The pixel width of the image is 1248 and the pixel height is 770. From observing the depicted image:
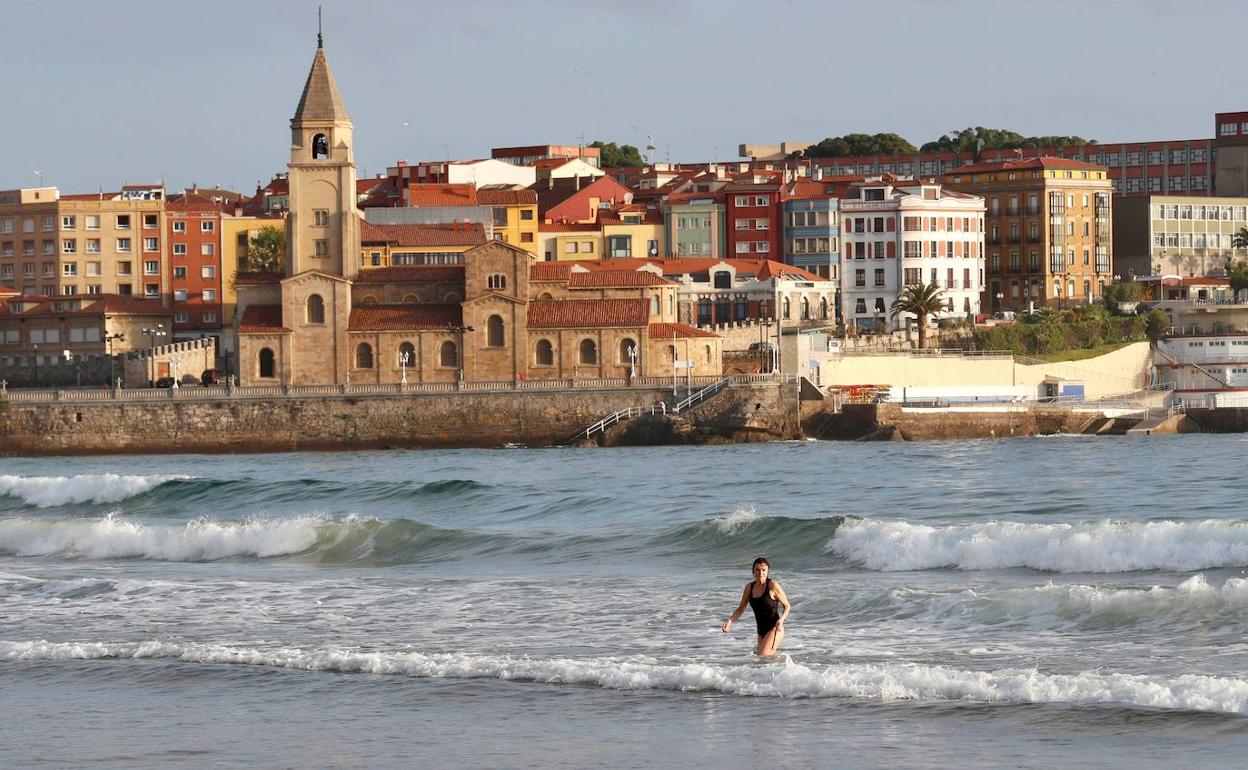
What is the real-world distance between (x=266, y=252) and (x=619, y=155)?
5053 centimetres


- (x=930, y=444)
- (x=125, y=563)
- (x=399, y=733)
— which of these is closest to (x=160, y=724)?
(x=399, y=733)

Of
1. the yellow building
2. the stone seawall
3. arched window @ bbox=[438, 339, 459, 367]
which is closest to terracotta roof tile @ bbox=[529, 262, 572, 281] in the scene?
arched window @ bbox=[438, 339, 459, 367]

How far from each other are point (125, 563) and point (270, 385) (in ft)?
123

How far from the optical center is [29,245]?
9956 cm

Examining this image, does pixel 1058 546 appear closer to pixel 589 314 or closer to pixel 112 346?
pixel 589 314

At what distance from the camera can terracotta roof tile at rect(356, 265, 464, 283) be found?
7631 centimetres

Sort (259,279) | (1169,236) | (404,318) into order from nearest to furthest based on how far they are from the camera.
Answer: (404,318) < (259,279) < (1169,236)

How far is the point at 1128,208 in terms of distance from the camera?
110875mm

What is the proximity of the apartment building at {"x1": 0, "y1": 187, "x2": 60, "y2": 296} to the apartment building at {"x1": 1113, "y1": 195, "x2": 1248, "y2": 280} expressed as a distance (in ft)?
171

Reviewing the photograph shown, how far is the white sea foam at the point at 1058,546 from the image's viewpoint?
96.7 ft

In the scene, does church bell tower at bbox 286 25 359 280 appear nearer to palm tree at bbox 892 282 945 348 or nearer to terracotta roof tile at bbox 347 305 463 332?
terracotta roof tile at bbox 347 305 463 332

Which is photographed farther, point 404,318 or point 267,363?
point 404,318

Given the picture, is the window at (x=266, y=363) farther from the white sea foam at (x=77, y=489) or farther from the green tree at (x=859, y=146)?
the green tree at (x=859, y=146)

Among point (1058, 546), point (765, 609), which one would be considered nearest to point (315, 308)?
point (1058, 546)
